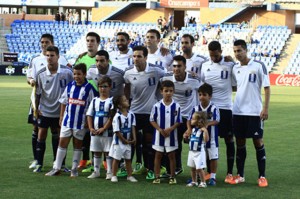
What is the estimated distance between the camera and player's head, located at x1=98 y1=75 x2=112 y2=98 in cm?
1126

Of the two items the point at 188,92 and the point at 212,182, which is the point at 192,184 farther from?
the point at 188,92

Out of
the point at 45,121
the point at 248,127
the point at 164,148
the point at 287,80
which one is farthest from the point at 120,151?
the point at 287,80

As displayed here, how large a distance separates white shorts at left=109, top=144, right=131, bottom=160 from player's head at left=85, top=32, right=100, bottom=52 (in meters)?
1.82

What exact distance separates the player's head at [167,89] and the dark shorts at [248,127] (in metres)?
1.03

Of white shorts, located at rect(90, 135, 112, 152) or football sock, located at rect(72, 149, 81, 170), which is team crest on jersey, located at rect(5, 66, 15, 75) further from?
white shorts, located at rect(90, 135, 112, 152)

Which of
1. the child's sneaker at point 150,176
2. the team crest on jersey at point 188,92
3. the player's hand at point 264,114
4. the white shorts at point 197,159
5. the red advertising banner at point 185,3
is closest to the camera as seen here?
the white shorts at point 197,159

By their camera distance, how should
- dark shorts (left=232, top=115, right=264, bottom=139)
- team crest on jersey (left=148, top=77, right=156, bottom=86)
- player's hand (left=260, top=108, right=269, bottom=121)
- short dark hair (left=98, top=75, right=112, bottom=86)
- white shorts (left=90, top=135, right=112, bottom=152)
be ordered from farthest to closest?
team crest on jersey (left=148, top=77, right=156, bottom=86) < white shorts (left=90, top=135, right=112, bottom=152) < short dark hair (left=98, top=75, right=112, bottom=86) < dark shorts (left=232, top=115, right=264, bottom=139) < player's hand (left=260, top=108, right=269, bottom=121)

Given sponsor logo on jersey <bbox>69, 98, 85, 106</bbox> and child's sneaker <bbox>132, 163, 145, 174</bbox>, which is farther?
child's sneaker <bbox>132, 163, 145, 174</bbox>

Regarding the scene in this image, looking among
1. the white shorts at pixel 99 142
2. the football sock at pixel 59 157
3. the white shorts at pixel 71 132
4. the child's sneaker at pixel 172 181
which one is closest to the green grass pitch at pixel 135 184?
the child's sneaker at pixel 172 181

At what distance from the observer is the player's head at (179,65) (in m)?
11.3

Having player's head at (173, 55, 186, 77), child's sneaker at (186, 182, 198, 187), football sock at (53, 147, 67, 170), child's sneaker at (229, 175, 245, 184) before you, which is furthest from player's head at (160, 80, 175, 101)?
football sock at (53, 147, 67, 170)

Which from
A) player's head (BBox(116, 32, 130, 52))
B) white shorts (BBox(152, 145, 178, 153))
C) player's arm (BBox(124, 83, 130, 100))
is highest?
player's head (BBox(116, 32, 130, 52))

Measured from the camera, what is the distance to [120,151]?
36.5ft

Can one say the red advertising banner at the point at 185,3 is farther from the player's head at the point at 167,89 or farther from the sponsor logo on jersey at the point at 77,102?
the player's head at the point at 167,89
